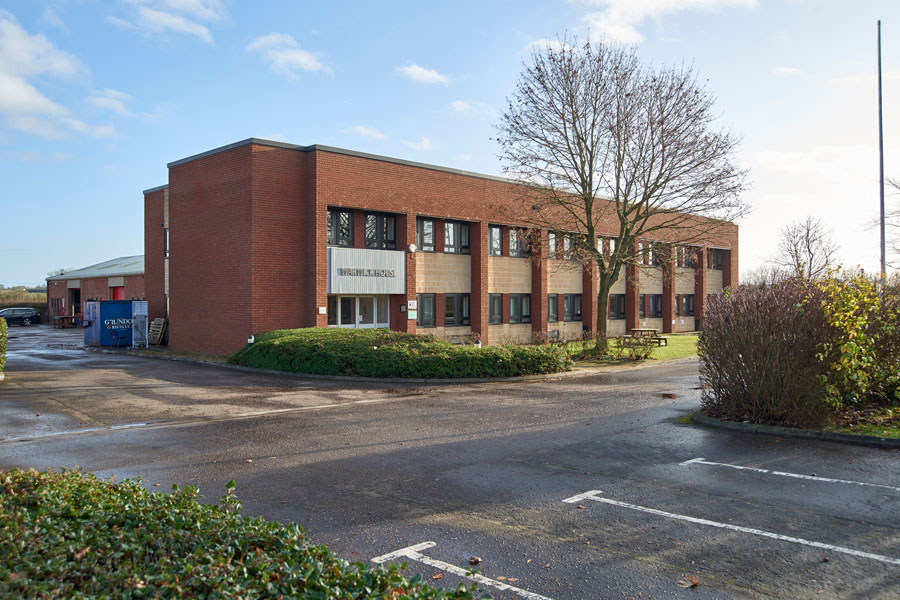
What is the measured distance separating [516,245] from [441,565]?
92.1 ft

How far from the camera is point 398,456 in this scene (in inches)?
354

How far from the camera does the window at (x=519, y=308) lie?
32.4 meters

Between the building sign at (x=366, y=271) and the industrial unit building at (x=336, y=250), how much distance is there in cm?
5

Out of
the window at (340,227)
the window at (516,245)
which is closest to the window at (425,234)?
the window at (340,227)

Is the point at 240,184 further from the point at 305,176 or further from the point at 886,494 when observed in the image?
the point at 886,494

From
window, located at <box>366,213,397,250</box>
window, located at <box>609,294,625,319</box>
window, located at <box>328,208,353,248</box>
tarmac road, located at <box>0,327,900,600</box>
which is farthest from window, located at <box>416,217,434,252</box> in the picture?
window, located at <box>609,294,625,319</box>

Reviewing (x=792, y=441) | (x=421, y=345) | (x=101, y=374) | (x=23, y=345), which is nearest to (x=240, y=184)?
(x=101, y=374)

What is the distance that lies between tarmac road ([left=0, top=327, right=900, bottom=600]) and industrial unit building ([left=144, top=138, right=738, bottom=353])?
9193 millimetres

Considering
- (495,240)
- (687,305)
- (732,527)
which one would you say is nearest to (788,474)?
(732,527)

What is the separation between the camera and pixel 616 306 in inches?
1539

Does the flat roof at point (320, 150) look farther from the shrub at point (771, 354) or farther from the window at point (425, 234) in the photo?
the shrub at point (771, 354)

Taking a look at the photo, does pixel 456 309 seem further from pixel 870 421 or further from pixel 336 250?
pixel 870 421

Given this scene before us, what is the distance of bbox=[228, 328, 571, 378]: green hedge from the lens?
59.4 feet

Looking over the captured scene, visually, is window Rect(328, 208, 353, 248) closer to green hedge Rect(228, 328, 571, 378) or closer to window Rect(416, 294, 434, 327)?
window Rect(416, 294, 434, 327)
